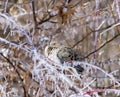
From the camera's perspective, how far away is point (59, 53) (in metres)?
3.56

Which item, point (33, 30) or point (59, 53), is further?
point (59, 53)

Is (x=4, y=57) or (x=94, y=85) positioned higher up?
(x=4, y=57)

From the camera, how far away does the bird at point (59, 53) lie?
3.25 m

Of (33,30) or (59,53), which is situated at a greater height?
(33,30)

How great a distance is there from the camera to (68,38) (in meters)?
3.81

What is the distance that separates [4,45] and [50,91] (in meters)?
0.37

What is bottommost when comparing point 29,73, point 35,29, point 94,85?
point 94,85

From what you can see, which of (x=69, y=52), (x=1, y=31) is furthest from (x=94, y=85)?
(x=1, y=31)

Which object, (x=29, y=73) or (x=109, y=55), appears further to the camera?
(x=109, y=55)

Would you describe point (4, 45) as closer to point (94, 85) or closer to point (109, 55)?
point (94, 85)

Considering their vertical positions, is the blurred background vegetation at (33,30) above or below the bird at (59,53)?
above

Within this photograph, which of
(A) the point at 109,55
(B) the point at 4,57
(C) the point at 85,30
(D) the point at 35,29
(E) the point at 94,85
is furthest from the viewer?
(A) the point at 109,55

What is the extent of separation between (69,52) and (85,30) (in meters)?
0.41

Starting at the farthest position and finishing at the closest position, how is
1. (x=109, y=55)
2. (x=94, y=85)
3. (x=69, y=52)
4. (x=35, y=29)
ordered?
(x=109, y=55), (x=69, y=52), (x=94, y=85), (x=35, y=29)
